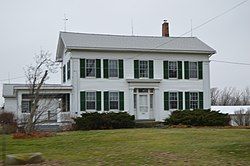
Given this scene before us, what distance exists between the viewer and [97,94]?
1273 inches

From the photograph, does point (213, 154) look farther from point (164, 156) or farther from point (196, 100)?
point (196, 100)

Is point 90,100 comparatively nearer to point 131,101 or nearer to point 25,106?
point 131,101

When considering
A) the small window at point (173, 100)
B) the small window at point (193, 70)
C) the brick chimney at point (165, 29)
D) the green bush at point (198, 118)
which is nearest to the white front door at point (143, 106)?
the small window at point (173, 100)

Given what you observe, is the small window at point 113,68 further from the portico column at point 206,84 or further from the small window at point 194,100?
the portico column at point 206,84

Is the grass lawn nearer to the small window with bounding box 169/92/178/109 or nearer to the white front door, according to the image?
the white front door

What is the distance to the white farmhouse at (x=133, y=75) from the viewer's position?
32031 millimetres

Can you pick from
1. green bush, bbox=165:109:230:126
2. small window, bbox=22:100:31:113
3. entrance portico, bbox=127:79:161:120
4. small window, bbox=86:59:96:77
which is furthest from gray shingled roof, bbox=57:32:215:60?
green bush, bbox=165:109:230:126

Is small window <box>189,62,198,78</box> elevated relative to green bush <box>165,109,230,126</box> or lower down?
elevated

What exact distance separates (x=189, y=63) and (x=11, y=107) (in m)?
19.3

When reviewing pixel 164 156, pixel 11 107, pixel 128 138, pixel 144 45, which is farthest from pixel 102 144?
pixel 11 107

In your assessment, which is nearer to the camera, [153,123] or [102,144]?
[102,144]

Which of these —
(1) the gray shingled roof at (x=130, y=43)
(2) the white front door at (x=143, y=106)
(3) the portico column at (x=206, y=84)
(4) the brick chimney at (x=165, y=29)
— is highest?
(4) the brick chimney at (x=165, y=29)

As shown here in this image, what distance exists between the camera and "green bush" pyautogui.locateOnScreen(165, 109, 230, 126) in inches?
1187

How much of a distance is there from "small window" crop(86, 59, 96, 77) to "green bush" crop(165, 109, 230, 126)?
6754 mm
